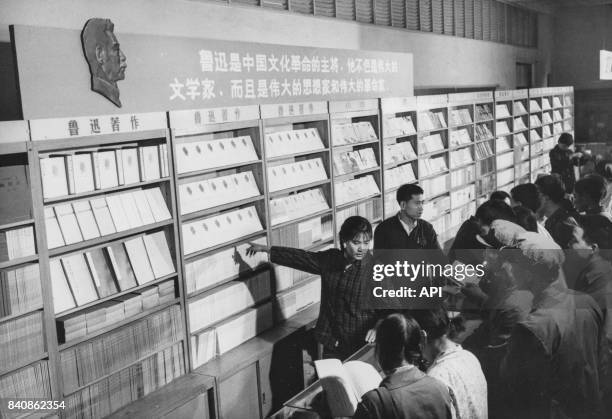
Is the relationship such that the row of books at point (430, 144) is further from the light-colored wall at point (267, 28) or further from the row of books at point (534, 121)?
the row of books at point (534, 121)

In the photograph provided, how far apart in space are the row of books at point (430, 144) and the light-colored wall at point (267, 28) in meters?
1.24

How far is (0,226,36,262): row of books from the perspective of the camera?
10.0ft

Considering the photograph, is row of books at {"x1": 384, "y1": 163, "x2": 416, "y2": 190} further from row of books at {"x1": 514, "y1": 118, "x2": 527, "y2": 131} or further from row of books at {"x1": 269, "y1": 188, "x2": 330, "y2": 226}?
row of books at {"x1": 514, "y1": 118, "x2": 527, "y2": 131}

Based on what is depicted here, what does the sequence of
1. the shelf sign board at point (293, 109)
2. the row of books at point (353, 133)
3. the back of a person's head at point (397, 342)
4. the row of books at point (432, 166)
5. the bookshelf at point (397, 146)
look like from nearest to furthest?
the back of a person's head at point (397, 342)
the shelf sign board at point (293, 109)
the row of books at point (353, 133)
the bookshelf at point (397, 146)
the row of books at point (432, 166)

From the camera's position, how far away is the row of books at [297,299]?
5.03 metres

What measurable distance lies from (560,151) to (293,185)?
6161 millimetres

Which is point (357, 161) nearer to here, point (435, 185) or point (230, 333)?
point (435, 185)

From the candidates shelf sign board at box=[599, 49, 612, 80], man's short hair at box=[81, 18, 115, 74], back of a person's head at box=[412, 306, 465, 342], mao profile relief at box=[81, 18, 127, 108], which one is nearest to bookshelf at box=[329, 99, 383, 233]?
mao profile relief at box=[81, 18, 127, 108]

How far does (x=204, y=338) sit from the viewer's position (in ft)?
14.1

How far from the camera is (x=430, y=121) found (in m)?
7.48

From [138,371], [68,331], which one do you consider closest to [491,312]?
[138,371]

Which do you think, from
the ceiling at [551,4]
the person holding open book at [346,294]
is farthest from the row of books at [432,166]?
the ceiling at [551,4]

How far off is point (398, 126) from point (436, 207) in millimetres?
1322

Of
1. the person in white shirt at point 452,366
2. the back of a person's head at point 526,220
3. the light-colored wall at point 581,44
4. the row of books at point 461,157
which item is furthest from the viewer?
the light-colored wall at point 581,44
